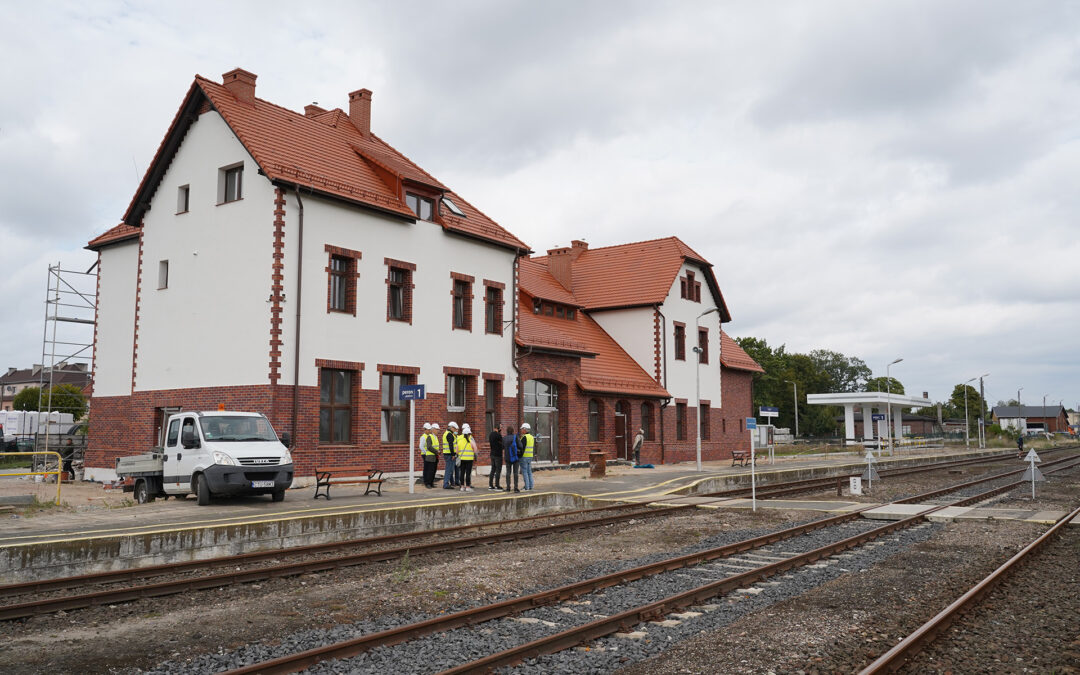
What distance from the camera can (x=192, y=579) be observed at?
10.1 meters

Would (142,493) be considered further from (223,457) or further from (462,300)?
(462,300)

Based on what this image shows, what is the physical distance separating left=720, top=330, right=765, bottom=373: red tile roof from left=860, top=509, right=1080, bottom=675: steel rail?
1255 inches

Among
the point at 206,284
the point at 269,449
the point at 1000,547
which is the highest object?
the point at 206,284

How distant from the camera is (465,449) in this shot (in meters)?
21.4

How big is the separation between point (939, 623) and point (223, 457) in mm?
13240

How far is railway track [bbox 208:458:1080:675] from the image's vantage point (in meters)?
6.88

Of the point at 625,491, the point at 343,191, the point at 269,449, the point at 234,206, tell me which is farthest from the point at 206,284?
the point at 625,491

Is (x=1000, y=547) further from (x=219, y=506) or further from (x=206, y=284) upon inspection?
(x=206, y=284)

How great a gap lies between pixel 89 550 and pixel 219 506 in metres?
5.41

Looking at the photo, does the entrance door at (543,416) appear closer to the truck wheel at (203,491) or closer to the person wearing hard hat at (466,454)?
the person wearing hard hat at (466,454)

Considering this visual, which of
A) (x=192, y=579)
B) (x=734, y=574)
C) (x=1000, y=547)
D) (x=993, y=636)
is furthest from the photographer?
(x=1000, y=547)

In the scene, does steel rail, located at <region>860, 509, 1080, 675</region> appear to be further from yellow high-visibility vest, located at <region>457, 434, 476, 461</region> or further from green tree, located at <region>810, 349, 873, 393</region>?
green tree, located at <region>810, 349, 873, 393</region>

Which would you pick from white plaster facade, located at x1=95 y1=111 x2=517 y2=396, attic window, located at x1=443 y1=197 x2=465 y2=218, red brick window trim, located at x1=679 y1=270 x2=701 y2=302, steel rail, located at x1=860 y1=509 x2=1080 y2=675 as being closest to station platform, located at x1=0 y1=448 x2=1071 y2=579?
white plaster facade, located at x1=95 y1=111 x2=517 y2=396

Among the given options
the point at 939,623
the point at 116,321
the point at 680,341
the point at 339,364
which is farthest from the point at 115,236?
the point at 939,623
